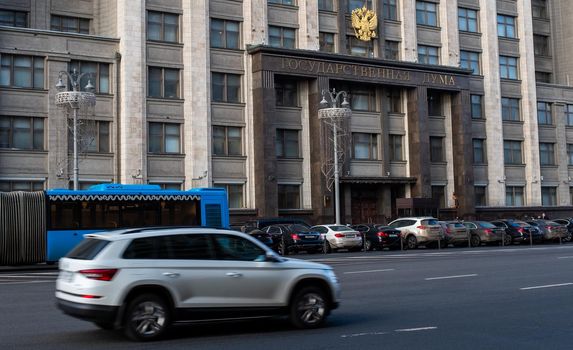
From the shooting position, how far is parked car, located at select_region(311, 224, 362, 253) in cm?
3650

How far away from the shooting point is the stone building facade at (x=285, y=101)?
1625 inches

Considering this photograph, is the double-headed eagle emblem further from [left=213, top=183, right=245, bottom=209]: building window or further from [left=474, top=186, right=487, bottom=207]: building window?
[left=474, top=186, right=487, bottom=207]: building window

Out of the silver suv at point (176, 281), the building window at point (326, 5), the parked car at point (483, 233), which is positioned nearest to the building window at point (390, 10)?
the building window at point (326, 5)

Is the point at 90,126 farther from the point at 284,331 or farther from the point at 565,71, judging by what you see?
the point at 565,71

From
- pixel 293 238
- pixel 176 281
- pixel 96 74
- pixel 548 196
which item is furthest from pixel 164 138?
pixel 176 281

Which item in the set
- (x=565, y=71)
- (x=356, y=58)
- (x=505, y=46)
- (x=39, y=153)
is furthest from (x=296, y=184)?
(x=565, y=71)

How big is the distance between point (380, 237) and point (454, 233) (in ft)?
16.9

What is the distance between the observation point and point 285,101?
47875 millimetres

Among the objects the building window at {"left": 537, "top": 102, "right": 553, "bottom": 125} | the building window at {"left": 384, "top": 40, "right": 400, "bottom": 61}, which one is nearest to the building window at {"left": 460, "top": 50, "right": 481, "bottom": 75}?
the building window at {"left": 384, "top": 40, "right": 400, "bottom": 61}

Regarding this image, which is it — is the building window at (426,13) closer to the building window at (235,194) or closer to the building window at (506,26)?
the building window at (506,26)

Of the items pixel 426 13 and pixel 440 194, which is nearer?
pixel 440 194

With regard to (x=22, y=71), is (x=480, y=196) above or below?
below

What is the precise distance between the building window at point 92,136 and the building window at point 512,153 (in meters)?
32.1

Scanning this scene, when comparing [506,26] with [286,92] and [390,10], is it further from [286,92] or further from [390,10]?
[286,92]
